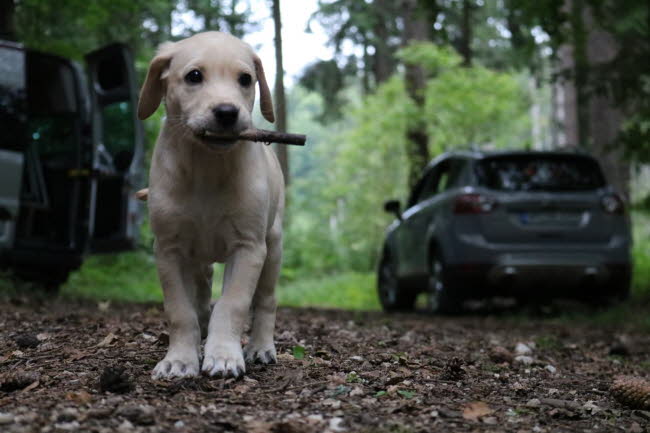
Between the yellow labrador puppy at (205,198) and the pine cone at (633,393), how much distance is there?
74.4 inches

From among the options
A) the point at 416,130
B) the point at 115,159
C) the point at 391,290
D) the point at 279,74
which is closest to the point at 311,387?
the point at 279,74

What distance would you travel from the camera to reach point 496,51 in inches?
1280

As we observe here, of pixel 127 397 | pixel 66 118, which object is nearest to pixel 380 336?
pixel 127 397

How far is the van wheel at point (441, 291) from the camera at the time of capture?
10.4 metres

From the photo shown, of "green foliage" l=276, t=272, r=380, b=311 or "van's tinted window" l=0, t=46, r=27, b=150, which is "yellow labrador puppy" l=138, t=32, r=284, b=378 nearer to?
"van's tinted window" l=0, t=46, r=27, b=150

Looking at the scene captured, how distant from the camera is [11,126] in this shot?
856 cm

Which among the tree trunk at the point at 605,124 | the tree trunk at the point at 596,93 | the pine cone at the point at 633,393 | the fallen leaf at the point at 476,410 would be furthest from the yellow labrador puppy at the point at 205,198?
the tree trunk at the point at 605,124

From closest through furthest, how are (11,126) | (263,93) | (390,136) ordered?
(263,93) < (11,126) < (390,136)

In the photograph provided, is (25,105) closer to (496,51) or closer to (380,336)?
(380,336)

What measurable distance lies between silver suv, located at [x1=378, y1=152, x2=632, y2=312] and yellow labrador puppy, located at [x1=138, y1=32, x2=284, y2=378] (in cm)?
612

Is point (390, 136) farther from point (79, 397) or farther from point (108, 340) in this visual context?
point (79, 397)

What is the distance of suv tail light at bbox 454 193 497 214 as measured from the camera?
10.0m

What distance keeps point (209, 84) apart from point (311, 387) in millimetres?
1448

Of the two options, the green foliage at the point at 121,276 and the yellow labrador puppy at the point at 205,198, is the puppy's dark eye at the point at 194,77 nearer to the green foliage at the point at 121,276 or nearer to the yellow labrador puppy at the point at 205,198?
the yellow labrador puppy at the point at 205,198
